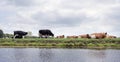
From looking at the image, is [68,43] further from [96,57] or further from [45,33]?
[96,57]

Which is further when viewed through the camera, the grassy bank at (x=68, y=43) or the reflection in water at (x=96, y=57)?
the grassy bank at (x=68, y=43)

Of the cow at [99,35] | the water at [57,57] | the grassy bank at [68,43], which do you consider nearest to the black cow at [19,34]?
the cow at [99,35]

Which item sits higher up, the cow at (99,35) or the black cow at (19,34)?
the black cow at (19,34)

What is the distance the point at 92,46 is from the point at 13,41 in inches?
629

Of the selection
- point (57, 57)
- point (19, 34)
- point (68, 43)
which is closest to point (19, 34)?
point (19, 34)

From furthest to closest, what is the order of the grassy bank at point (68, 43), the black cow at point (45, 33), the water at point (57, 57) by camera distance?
1. the black cow at point (45, 33)
2. the grassy bank at point (68, 43)
3. the water at point (57, 57)

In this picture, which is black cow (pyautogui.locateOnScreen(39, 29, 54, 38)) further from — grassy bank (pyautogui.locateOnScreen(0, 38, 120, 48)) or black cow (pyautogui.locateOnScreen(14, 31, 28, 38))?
grassy bank (pyautogui.locateOnScreen(0, 38, 120, 48))

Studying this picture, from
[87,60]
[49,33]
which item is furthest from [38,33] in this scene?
[87,60]

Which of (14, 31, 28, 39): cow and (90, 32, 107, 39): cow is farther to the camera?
(14, 31, 28, 39): cow

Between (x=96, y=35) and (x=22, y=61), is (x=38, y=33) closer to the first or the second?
(x=96, y=35)

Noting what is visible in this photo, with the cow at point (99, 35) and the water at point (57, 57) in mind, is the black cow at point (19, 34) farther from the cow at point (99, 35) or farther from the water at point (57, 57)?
the water at point (57, 57)

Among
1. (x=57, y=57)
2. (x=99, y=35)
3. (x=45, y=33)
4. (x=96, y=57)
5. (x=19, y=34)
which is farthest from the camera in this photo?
(x=19, y=34)

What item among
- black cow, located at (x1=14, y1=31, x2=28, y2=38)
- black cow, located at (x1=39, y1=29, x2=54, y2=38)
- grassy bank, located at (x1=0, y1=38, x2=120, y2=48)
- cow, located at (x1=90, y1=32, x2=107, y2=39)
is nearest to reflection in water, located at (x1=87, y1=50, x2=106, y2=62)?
grassy bank, located at (x1=0, y1=38, x2=120, y2=48)

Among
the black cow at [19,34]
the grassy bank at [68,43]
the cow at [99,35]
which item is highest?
the black cow at [19,34]
